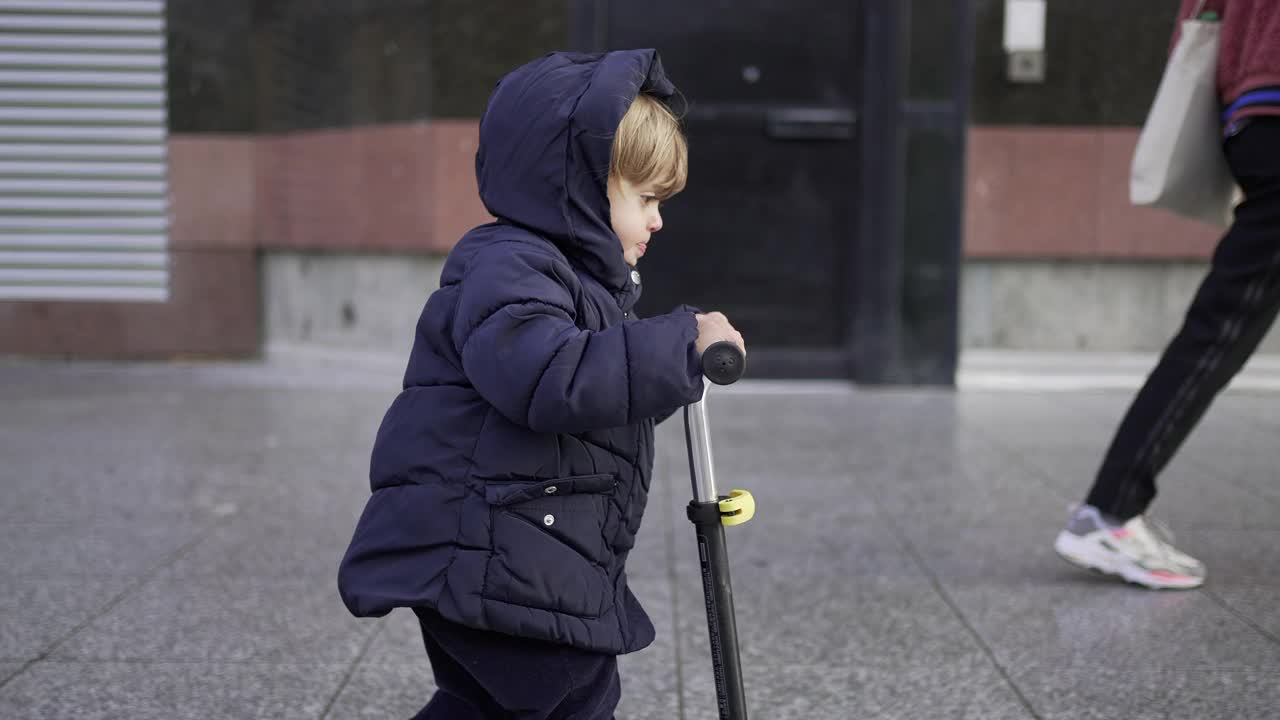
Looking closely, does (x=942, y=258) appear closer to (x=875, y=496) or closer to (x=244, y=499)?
(x=875, y=496)

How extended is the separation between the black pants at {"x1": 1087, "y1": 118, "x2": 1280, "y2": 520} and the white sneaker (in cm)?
5

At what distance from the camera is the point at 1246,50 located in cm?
327

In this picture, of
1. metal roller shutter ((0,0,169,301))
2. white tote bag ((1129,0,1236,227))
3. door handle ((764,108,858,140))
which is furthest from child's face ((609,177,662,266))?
metal roller shutter ((0,0,169,301))

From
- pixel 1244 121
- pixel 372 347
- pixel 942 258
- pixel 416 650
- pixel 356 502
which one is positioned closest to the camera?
pixel 416 650

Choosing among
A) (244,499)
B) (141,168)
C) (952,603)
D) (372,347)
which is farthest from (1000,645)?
(141,168)

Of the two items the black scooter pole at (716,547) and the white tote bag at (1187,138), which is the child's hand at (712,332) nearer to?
the black scooter pole at (716,547)

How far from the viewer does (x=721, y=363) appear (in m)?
1.67

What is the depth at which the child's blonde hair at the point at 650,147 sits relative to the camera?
6.26 feet

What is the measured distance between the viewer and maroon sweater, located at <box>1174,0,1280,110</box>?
3170mm

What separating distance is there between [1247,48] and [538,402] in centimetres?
234

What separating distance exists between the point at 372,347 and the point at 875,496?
11.9 ft

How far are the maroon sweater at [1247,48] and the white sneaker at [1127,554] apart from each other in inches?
41.9

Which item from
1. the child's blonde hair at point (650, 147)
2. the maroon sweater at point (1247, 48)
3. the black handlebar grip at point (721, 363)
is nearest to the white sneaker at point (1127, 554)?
the maroon sweater at point (1247, 48)

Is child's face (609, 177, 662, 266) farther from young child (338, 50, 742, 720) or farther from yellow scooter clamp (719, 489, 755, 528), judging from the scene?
yellow scooter clamp (719, 489, 755, 528)
